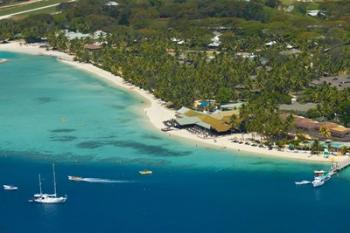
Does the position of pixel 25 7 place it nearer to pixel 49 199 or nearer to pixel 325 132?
pixel 325 132

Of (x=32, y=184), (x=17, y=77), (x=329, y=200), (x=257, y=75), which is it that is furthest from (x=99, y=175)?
(x=17, y=77)

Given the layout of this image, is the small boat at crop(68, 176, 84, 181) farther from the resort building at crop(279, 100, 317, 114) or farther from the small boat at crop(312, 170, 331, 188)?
the resort building at crop(279, 100, 317, 114)

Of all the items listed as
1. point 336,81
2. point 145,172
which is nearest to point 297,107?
point 336,81

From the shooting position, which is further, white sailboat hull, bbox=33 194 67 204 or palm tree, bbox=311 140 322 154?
palm tree, bbox=311 140 322 154

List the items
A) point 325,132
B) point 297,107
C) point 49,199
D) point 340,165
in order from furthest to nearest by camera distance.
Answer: point 297,107
point 325,132
point 340,165
point 49,199

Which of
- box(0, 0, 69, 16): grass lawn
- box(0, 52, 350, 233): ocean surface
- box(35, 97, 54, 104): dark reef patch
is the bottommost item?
box(0, 52, 350, 233): ocean surface

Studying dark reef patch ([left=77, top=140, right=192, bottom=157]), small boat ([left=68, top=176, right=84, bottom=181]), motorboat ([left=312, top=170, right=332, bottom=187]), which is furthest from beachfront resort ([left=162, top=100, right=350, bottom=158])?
small boat ([left=68, top=176, right=84, bottom=181])
